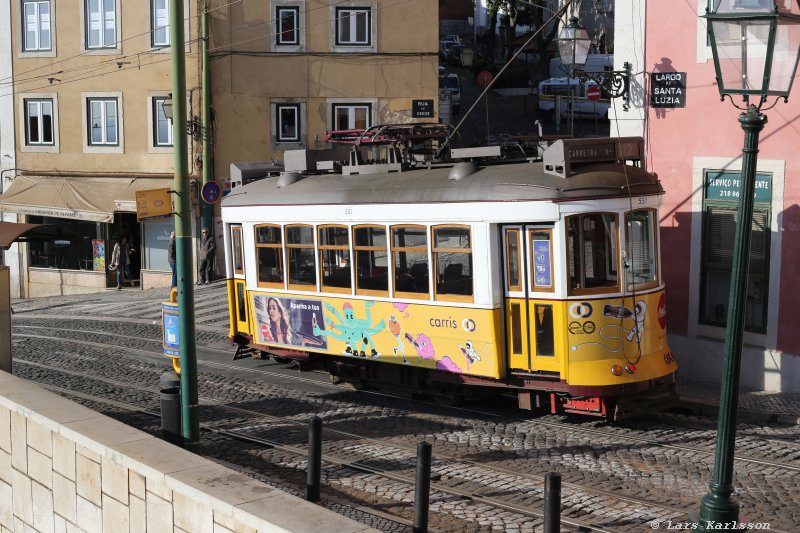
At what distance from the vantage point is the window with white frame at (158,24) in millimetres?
30156

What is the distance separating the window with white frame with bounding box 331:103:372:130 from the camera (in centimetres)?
2989

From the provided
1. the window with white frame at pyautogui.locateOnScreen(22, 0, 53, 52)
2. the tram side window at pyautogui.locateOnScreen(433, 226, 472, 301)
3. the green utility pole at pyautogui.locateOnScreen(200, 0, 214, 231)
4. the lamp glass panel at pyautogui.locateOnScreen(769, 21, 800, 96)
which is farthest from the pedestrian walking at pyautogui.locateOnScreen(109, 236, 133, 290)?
the lamp glass panel at pyautogui.locateOnScreen(769, 21, 800, 96)

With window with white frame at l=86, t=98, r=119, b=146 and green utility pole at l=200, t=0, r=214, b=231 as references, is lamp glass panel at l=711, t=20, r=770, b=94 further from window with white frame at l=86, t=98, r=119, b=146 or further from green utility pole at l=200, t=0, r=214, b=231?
window with white frame at l=86, t=98, r=119, b=146

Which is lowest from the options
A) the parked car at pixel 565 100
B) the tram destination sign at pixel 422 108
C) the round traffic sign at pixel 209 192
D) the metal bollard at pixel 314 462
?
the metal bollard at pixel 314 462

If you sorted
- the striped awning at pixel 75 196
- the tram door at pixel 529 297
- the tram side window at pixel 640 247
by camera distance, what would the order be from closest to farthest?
1. the tram door at pixel 529 297
2. the tram side window at pixel 640 247
3. the striped awning at pixel 75 196

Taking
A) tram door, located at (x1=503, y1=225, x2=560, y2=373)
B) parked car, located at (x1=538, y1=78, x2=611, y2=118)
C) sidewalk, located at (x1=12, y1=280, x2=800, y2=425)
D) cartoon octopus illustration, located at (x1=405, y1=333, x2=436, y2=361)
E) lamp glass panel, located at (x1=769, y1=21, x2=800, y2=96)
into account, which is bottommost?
sidewalk, located at (x1=12, y1=280, x2=800, y2=425)

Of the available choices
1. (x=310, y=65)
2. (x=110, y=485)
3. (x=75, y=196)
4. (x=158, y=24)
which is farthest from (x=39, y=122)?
(x=110, y=485)

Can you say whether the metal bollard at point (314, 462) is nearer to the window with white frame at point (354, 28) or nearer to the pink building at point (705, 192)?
the pink building at point (705, 192)

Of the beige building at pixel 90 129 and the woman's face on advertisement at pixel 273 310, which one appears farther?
the beige building at pixel 90 129

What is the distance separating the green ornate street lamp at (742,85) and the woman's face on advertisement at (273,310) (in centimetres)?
949

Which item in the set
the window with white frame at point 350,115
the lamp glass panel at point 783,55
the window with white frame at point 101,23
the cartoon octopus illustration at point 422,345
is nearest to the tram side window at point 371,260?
the cartoon octopus illustration at point 422,345

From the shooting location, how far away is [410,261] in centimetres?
1341

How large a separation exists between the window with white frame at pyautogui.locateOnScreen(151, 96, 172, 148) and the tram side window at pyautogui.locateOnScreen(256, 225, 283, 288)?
15.3m

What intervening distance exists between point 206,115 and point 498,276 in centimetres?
1806
